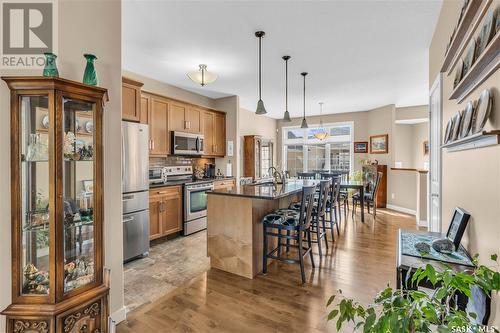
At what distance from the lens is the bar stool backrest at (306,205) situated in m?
2.75

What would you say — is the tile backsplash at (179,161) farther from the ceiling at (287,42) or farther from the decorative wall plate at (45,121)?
the decorative wall plate at (45,121)

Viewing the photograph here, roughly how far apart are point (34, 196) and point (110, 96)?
0.90m

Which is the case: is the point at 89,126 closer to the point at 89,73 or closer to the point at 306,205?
the point at 89,73

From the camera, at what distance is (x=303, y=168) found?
8.70 meters

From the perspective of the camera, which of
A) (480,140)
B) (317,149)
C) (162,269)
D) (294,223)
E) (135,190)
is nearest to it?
(480,140)

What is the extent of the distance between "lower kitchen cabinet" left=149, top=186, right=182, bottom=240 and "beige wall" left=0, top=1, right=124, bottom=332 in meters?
1.92

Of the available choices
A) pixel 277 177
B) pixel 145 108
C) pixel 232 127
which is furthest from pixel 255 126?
pixel 145 108

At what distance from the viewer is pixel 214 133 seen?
19.1ft

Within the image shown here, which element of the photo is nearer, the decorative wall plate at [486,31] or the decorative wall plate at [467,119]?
the decorative wall plate at [486,31]

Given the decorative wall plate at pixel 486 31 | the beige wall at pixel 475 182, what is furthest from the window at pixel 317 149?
the decorative wall plate at pixel 486 31

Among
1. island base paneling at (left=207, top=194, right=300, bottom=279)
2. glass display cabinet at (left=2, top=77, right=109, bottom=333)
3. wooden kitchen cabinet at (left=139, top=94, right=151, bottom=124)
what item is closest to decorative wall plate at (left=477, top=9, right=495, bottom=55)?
glass display cabinet at (left=2, top=77, right=109, bottom=333)

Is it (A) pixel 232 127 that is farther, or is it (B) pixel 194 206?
Answer: (A) pixel 232 127

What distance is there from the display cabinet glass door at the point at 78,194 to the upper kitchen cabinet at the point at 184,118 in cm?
314

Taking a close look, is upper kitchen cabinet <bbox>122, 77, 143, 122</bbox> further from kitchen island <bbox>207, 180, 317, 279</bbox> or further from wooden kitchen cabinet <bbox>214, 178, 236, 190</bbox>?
wooden kitchen cabinet <bbox>214, 178, 236, 190</bbox>
